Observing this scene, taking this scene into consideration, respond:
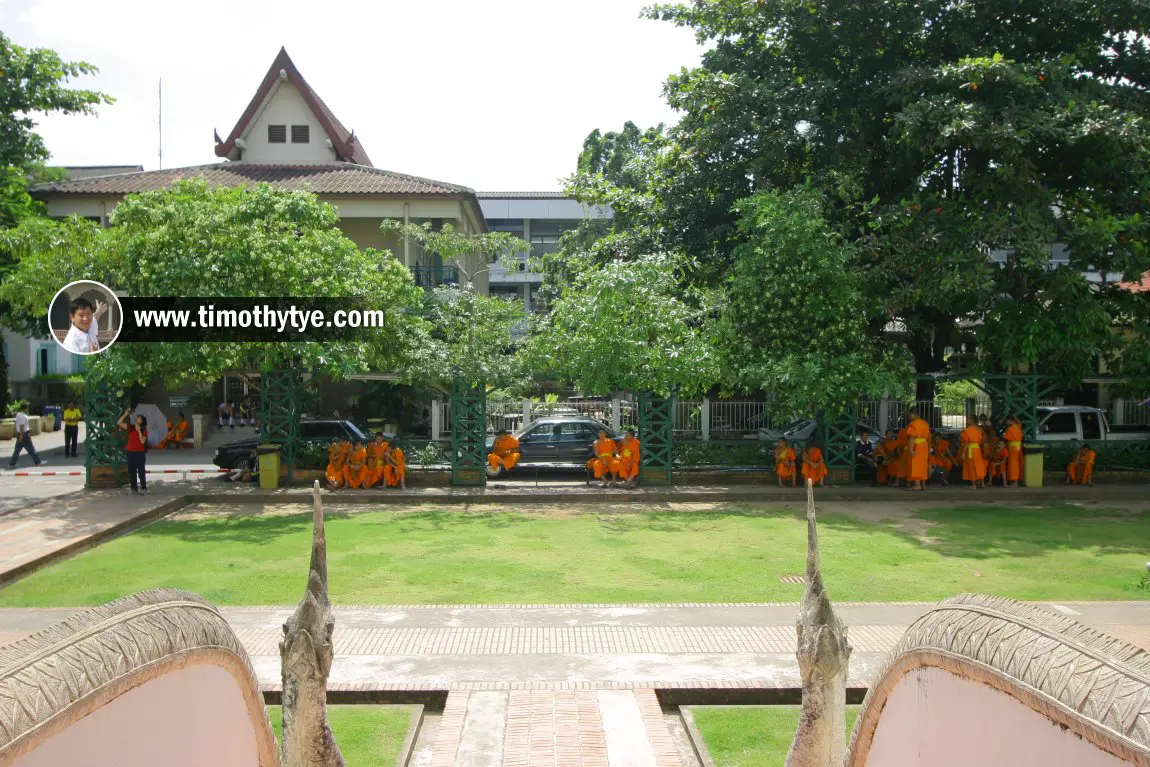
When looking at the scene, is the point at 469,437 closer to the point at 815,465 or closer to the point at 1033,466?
the point at 815,465

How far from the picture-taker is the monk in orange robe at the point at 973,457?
56.7 ft

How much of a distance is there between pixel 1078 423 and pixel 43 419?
104 feet

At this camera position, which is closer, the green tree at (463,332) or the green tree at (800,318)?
the green tree at (800,318)

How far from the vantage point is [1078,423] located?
63.8 ft

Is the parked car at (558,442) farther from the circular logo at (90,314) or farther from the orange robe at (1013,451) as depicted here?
the orange robe at (1013,451)

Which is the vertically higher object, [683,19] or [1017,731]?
[683,19]

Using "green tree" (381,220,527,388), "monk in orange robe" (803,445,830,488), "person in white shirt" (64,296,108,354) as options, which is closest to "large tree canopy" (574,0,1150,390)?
"monk in orange robe" (803,445,830,488)

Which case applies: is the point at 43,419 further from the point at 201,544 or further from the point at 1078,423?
the point at 1078,423

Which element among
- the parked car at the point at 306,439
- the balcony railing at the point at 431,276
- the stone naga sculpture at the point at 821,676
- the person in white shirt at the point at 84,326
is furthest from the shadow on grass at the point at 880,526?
the balcony railing at the point at 431,276

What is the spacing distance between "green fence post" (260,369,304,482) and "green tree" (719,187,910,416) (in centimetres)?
861

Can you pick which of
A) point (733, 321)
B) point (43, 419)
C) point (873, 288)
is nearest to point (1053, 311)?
point (873, 288)

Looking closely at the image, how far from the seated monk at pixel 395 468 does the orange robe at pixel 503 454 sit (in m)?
2.02

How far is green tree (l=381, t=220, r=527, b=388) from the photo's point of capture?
58.1 ft

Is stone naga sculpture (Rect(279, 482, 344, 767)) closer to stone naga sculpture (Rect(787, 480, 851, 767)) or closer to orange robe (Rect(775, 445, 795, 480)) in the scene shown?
stone naga sculpture (Rect(787, 480, 851, 767))
